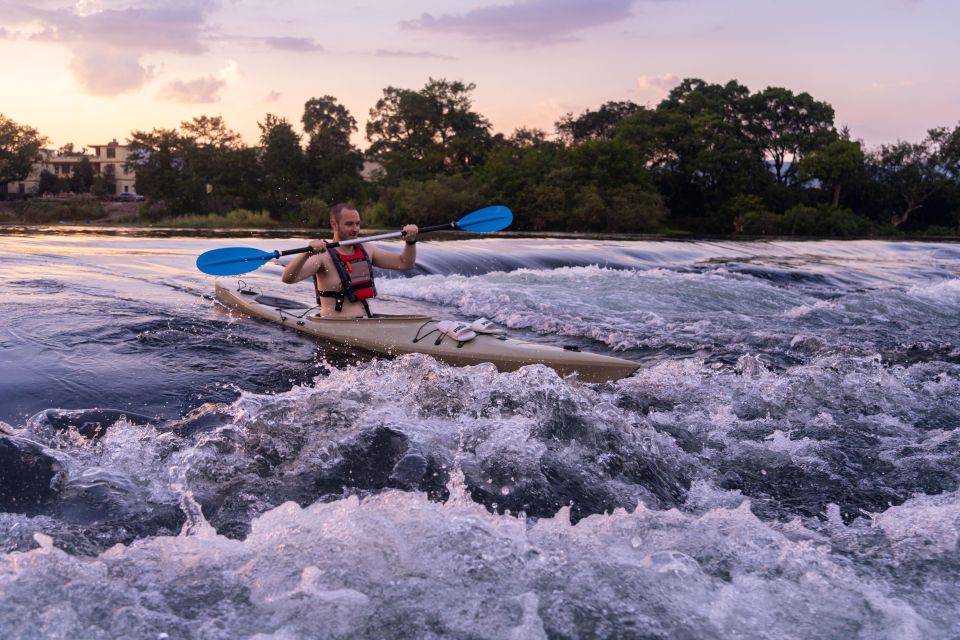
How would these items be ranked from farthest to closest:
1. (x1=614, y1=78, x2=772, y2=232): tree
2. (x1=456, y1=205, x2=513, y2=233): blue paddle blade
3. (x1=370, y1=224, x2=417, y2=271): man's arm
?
1. (x1=614, y1=78, x2=772, y2=232): tree
2. (x1=456, y1=205, x2=513, y2=233): blue paddle blade
3. (x1=370, y1=224, x2=417, y2=271): man's arm

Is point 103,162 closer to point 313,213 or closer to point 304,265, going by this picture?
point 313,213

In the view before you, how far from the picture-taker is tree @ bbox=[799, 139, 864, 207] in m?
37.1

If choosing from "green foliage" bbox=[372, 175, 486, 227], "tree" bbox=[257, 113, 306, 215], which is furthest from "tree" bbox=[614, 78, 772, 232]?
"tree" bbox=[257, 113, 306, 215]

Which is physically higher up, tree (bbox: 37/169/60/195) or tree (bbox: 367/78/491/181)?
tree (bbox: 367/78/491/181)

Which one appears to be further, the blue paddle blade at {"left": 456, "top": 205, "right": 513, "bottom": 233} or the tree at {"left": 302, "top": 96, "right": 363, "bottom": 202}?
the tree at {"left": 302, "top": 96, "right": 363, "bottom": 202}

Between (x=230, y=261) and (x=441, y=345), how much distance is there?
2086mm

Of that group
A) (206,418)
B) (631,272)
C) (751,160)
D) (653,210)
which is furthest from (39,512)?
(751,160)

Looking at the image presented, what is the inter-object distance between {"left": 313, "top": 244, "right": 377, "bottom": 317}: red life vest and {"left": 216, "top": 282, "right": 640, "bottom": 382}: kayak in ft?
0.61

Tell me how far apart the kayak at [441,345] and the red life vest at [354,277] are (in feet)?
0.61

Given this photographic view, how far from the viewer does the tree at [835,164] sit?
122 feet

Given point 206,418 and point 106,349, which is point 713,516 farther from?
point 106,349

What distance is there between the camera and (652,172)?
128 ft

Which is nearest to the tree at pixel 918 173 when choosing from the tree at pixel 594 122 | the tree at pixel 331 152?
the tree at pixel 594 122

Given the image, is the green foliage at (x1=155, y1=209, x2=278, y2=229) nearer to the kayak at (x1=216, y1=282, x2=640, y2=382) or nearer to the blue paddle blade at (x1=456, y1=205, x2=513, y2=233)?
the blue paddle blade at (x1=456, y1=205, x2=513, y2=233)
